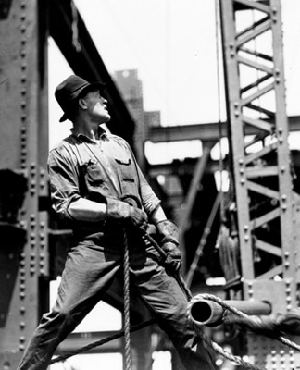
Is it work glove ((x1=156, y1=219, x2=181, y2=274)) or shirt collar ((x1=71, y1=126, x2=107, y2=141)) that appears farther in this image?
shirt collar ((x1=71, y1=126, x2=107, y2=141))

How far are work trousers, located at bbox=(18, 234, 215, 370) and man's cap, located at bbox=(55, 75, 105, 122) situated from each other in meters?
1.08

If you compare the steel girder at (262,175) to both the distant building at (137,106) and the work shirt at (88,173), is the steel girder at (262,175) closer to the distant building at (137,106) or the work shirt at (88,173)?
the work shirt at (88,173)

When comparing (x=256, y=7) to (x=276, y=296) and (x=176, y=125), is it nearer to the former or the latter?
(x=276, y=296)

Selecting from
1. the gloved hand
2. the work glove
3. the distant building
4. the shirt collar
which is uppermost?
the distant building

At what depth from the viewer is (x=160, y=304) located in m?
6.55

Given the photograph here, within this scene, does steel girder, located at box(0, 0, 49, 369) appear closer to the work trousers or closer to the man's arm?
the work trousers

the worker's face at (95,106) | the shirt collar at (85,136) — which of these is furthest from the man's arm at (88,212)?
the worker's face at (95,106)

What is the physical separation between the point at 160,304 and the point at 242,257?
102 inches

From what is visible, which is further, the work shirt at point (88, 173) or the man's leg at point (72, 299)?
the work shirt at point (88, 173)

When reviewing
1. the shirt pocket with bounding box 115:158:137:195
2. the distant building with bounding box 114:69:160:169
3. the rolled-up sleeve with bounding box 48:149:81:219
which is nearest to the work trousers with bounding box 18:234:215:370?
the rolled-up sleeve with bounding box 48:149:81:219

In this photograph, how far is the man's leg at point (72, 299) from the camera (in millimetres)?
6438

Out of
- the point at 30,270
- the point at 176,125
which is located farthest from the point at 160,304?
the point at 176,125

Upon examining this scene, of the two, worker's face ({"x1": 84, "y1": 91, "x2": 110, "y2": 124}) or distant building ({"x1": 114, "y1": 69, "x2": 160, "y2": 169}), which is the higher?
distant building ({"x1": 114, "y1": 69, "x2": 160, "y2": 169})

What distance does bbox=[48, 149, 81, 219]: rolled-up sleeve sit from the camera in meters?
6.52
